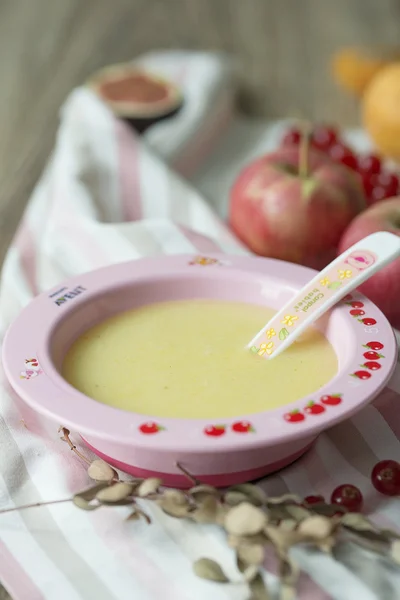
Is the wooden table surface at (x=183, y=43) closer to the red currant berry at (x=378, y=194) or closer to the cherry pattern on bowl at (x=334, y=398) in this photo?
the red currant berry at (x=378, y=194)

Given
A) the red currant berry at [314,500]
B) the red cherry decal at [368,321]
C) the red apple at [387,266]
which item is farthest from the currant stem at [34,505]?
the red apple at [387,266]

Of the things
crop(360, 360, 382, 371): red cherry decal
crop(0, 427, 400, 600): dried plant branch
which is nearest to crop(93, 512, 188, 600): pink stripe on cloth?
crop(0, 427, 400, 600): dried plant branch

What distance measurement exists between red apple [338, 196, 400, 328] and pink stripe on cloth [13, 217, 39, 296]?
419 millimetres

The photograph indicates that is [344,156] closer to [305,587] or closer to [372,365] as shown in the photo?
[372,365]

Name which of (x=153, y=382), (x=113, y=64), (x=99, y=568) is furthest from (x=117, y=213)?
(x=113, y=64)

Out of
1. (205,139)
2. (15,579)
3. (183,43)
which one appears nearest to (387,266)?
(15,579)

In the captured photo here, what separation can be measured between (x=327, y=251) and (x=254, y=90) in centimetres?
84

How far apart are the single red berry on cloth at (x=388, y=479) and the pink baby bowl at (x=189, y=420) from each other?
0.23 ft

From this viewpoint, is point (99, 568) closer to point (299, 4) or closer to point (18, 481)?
point (18, 481)

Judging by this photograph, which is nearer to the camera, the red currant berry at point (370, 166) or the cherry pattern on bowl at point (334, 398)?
the cherry pattern on bowl at point (334, 398)

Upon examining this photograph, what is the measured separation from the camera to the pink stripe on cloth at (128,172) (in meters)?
1.38

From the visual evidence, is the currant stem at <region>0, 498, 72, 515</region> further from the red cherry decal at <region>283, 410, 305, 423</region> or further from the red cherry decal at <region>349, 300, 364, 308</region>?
the red cherry decal at <region>349, 300, 364, 308</region>

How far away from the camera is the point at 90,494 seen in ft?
2.47

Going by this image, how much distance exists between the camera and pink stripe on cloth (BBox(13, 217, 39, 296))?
Answer: 118 cm
